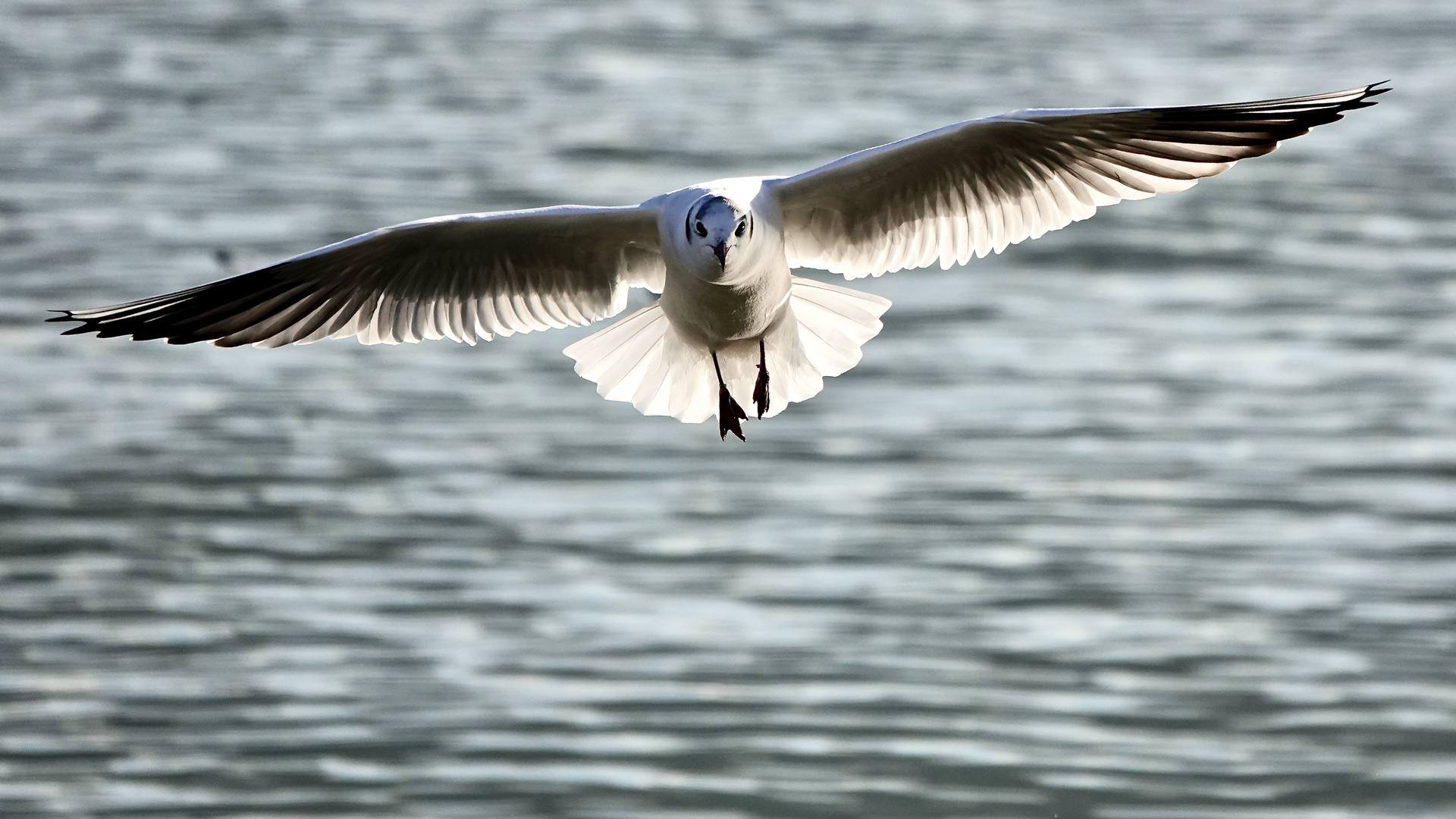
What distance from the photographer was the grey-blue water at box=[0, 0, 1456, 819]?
13.7 metres

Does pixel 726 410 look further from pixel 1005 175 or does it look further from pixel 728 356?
→ pixel 1005 175

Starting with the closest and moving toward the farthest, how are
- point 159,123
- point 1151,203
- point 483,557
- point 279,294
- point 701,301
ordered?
1. point 701,301
2. point 279,294
3. point 483,557
4. point 1151,203
5. point 159,123

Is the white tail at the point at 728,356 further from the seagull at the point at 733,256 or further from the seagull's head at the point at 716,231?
the seagull's head at the point at 716,231

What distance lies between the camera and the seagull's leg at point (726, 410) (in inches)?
311

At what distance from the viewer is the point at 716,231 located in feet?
22.4

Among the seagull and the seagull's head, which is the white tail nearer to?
the seagull

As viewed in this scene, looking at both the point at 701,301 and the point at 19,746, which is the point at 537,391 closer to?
the point at 19,746

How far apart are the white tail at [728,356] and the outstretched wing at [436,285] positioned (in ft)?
0.53

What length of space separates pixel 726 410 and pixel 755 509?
29.8 ft

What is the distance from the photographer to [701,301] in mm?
7383

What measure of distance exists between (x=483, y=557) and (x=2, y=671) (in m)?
3.53

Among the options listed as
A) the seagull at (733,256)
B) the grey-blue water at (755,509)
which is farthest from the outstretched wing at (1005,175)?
the grey-blue water at (755,509)

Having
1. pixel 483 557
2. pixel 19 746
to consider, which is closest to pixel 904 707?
pixel 483 557

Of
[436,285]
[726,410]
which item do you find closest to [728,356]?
[726,410]
